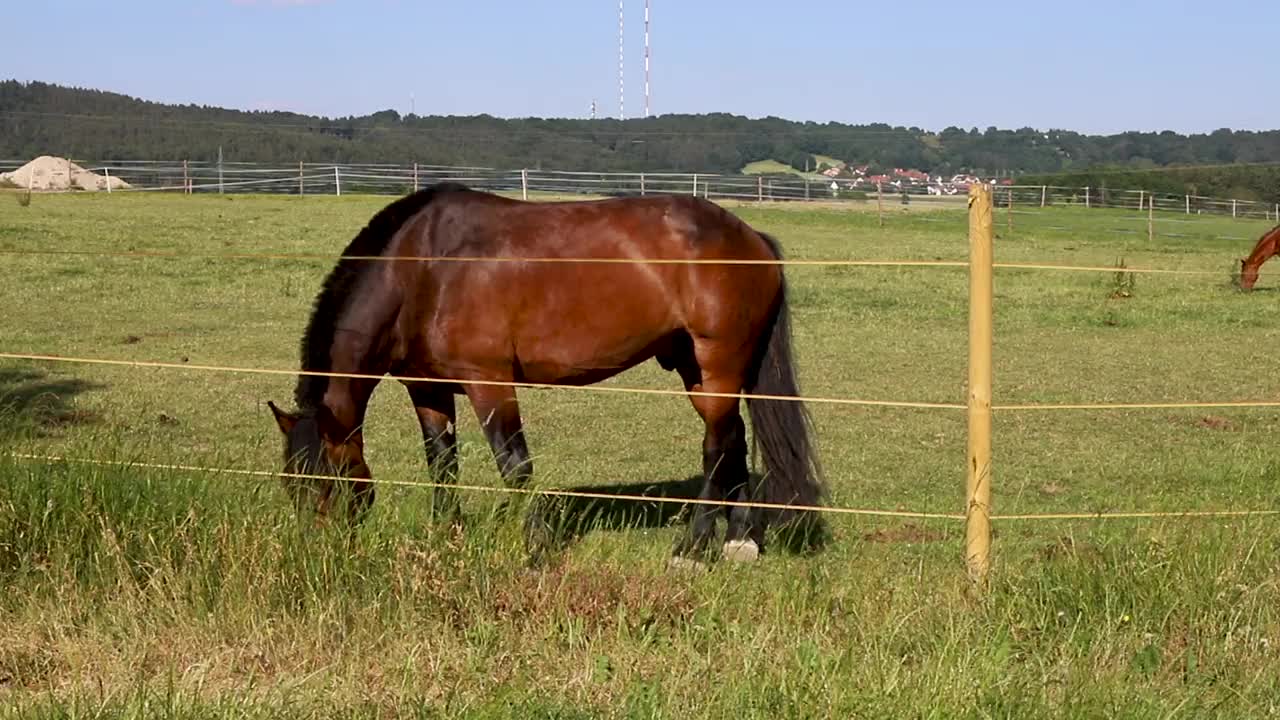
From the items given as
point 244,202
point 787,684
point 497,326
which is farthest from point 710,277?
point 244,202

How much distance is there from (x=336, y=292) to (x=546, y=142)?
7835cm

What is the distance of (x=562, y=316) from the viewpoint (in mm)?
7211

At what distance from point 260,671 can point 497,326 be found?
2974 mm

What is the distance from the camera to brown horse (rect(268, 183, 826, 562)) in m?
6.98

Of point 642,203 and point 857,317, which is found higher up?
point 642,203

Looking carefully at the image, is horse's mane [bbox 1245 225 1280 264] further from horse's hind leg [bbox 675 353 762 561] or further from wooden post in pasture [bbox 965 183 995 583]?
wooden post in pasture [bbox 965 183 995 583]

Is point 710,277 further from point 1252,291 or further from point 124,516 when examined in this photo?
point 1252,291

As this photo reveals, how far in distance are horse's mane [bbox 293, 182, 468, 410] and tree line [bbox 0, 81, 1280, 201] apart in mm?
66410

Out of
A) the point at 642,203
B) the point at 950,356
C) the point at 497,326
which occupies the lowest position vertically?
the point at 950,356

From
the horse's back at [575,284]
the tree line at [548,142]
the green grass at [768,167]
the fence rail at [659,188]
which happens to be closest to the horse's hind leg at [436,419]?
the horse's back at [575,284]

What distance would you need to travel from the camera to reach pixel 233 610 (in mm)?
4664

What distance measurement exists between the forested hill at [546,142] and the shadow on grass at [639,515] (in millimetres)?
66727

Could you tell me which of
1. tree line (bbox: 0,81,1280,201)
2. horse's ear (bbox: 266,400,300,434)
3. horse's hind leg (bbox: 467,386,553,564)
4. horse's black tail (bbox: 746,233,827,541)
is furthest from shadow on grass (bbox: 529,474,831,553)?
tree line (bbox: 0,81,1280,201)

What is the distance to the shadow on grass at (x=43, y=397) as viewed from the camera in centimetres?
981
